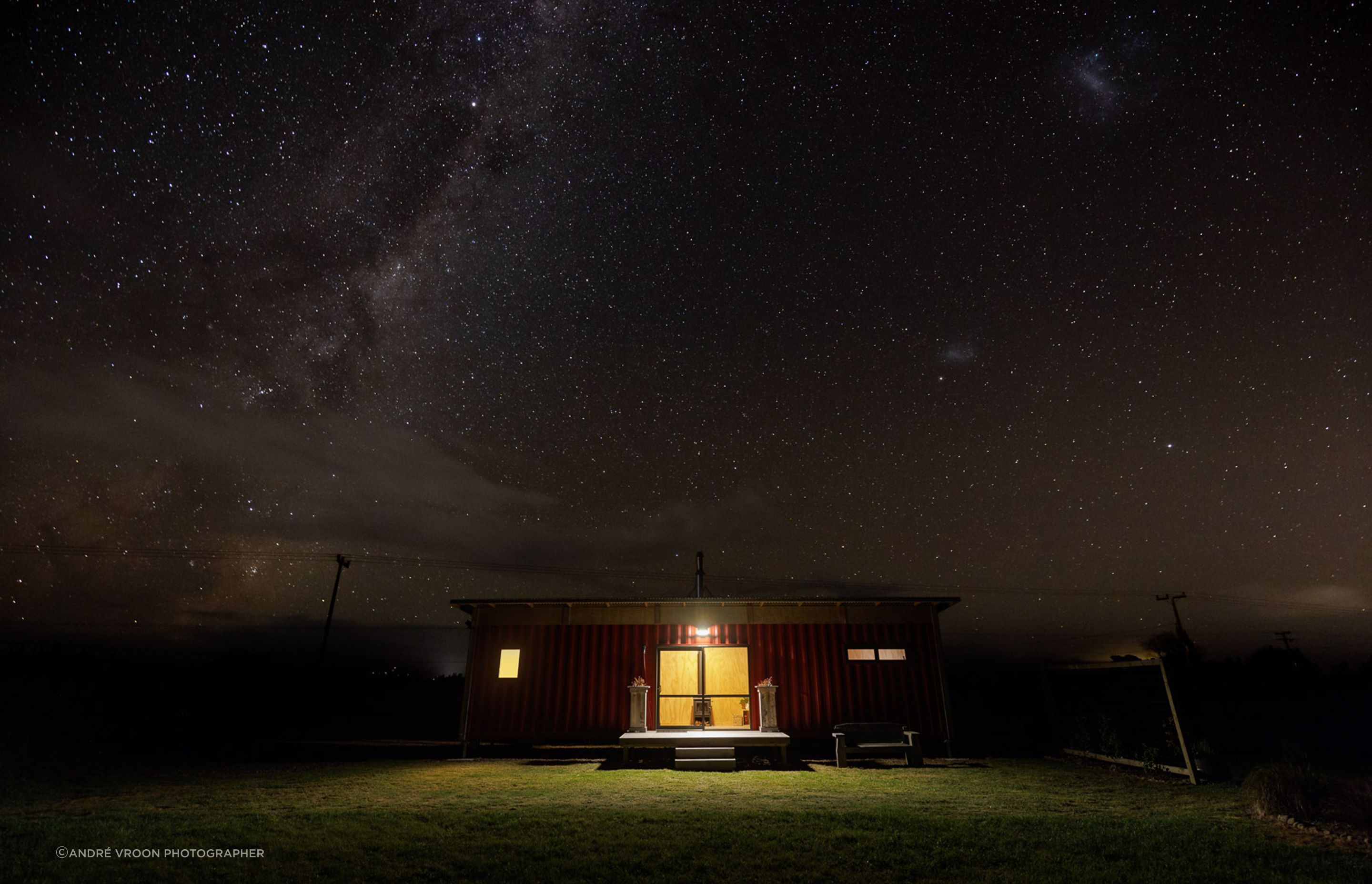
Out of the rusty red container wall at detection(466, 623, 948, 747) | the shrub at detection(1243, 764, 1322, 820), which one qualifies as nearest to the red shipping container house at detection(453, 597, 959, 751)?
the rusty red container wall at detection(466, 623, 948, 747)

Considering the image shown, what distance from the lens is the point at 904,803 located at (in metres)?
8.05

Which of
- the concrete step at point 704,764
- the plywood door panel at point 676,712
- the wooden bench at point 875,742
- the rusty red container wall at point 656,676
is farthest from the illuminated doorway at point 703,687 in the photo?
the concrete step at point 704,764

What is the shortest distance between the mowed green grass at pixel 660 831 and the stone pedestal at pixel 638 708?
3.54 meters

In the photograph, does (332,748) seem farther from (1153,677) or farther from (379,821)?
(1153,677)

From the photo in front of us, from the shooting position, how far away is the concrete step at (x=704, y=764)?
1179cm

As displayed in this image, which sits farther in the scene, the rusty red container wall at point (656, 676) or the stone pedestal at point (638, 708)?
the rusty red container wall at point (656, 676)

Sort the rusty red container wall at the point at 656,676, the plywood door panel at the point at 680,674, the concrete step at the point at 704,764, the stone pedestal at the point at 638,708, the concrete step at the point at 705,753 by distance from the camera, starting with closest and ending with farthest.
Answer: the concrete step at the point at 704,764 → the concrete step at the point at 705,753 → the stone pedestal at the point at 638,708 → the rusty red container wall at the point at 656,676 → the plywood door panel at the point at 680,674

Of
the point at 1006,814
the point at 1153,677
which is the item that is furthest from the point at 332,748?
the point at 1153,677

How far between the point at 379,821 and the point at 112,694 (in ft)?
76.5

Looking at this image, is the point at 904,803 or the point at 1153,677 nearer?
the point at 904,803

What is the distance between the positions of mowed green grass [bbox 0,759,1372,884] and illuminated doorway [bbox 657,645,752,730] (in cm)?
521

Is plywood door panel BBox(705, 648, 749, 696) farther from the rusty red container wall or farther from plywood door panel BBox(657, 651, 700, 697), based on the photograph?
the rusty red container wall

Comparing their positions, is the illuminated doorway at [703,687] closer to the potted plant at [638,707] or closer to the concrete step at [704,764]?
the potted plant at [638,707]

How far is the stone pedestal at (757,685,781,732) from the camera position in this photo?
13.9 metres
